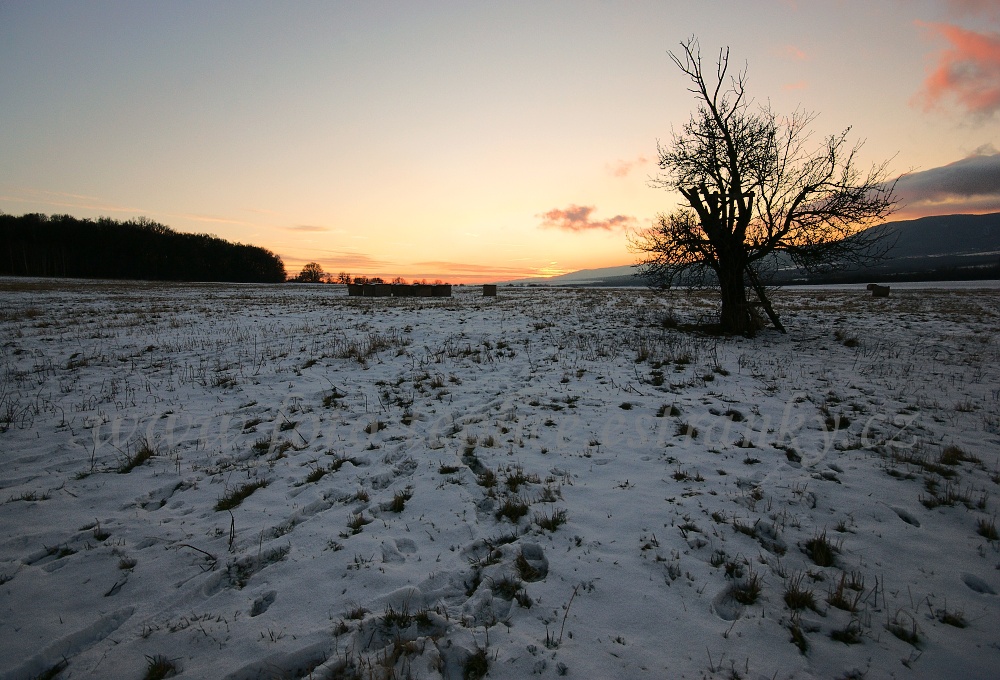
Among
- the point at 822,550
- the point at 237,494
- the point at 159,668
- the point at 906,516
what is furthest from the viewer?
the point at 237,494

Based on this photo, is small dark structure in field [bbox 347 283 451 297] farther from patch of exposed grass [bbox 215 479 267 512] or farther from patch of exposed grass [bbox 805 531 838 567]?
patch of exposed grass [bbox 805 531 838 567]

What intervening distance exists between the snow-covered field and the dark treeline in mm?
95674

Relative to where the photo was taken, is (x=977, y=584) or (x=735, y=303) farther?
(x=735, y=303)

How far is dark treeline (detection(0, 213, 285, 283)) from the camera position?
72.6 meters

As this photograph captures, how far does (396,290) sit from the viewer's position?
3347 cm

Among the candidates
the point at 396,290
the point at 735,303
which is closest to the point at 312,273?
→ the point at 396,290

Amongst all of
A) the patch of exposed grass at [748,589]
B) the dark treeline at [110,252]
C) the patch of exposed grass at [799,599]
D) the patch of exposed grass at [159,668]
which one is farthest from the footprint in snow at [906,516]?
the dark treeline at [110,252]

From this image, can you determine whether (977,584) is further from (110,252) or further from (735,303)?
(110,252)

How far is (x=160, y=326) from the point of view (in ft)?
49.2

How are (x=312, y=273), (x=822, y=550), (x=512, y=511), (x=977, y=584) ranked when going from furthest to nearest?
1. (x=312, y=273)
2. (x=512, y=511)
3. (x=822, y=550)
4. (x=977, y=584)

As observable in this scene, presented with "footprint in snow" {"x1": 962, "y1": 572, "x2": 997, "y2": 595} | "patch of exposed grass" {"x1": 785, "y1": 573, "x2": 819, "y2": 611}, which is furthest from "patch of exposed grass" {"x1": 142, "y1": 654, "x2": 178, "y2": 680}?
"footprint in snow" {"x1": 962, "y1": 572, "x2": 997, "y2": 595}

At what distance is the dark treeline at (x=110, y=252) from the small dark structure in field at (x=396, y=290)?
242 ft

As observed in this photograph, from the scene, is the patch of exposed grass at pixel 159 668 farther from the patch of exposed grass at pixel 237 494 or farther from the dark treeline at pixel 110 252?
the dark treeline at pixel 110 252

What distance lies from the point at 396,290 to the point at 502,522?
31.0 meters
